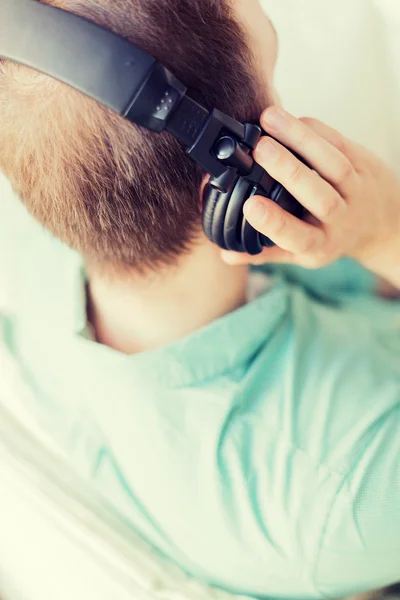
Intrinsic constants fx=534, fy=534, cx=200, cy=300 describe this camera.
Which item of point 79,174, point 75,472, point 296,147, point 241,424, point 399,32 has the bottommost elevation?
point 75,472

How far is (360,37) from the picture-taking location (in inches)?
34.1

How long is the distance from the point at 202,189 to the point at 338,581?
0.49 metres

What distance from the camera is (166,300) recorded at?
2.13ft

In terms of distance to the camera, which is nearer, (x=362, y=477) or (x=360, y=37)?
(x=362, y=477)

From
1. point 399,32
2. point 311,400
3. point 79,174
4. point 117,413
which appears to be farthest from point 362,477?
point 399,32

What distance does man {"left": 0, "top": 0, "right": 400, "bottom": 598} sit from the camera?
19.2 inches

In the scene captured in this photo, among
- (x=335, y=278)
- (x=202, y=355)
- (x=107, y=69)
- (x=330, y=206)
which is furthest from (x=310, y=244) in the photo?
(x=335, y=278)

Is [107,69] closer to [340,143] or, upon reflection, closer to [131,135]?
[131,135]

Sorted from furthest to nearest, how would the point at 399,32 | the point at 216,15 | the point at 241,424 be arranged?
the point at 399,32 < the point at 241,424 < the point at 216,15

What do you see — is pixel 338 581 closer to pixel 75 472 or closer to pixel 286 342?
pixel 286 342

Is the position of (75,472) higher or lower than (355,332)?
lower

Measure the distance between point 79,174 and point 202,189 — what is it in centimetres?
13

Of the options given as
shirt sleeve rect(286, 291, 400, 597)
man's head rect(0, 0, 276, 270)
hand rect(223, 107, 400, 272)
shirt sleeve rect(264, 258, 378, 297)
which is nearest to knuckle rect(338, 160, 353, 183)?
hand rect(223, 107, 400, 272)

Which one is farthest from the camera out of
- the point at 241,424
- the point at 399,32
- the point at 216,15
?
the point at 399,32
